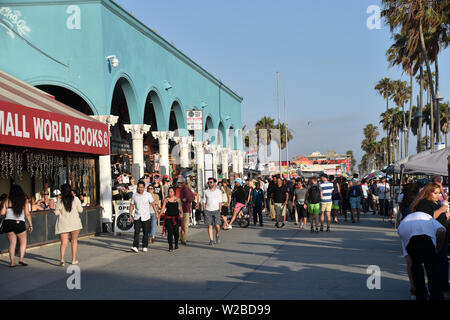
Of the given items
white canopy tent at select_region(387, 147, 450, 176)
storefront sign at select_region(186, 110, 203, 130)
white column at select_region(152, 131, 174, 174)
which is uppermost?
storefront sign at select_region(186, 110, 203, 130)

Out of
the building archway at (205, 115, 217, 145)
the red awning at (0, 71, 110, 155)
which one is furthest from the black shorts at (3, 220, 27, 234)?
the building archway at (205, 115, 217, 145)

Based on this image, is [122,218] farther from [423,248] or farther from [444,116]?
[444,116]

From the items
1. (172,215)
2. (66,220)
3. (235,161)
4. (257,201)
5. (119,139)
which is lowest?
(257,201)

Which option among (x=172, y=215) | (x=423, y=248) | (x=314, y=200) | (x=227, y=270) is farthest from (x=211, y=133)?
(x=423, y=248)

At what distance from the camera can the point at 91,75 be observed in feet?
63.3

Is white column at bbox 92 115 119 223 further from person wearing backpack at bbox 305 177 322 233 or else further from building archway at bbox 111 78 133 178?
building archway at bbox 111 78 133 178

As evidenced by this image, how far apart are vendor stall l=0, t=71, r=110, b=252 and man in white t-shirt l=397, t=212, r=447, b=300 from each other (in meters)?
8.35

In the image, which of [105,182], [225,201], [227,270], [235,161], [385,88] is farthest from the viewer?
[385,88]

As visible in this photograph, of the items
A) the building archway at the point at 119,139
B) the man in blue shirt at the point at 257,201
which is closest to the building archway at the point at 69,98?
the building archway at the point at 119,139

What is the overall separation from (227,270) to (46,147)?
5.76 m

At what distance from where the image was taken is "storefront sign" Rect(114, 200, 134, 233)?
17703 mm

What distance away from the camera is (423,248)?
688cm
